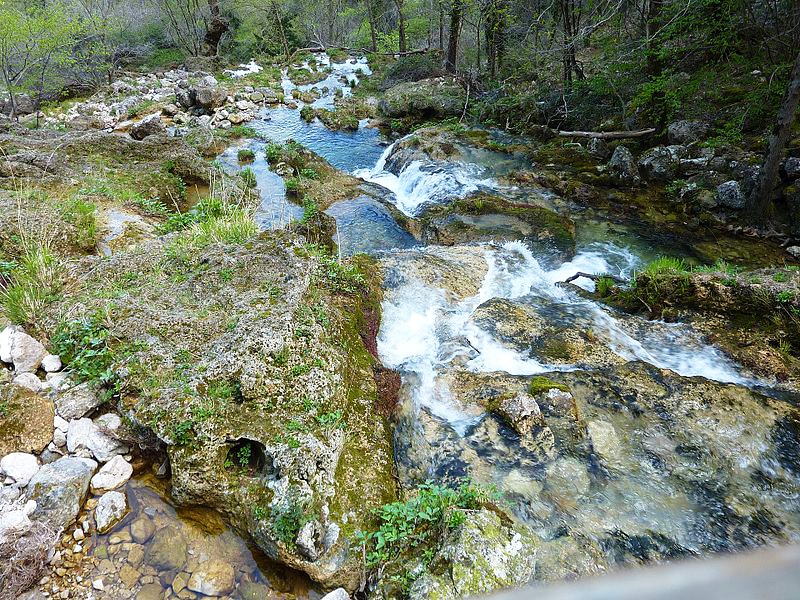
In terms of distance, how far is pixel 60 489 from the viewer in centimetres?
340

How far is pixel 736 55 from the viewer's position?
10422mm

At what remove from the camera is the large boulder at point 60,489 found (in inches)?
130

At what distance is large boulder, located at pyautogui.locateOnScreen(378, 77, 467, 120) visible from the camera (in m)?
16.7

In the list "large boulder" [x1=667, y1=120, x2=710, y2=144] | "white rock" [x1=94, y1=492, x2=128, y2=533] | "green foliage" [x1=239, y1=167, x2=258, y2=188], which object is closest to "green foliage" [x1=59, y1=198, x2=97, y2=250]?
"green foliage" [x1=239, y1=167, x2=258, y2=188]

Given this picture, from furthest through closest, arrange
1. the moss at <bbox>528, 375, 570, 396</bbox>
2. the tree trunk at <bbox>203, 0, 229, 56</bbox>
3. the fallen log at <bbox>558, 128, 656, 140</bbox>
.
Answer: the tree trunk at <bbox>203, 0, 229, 56</bbox>, the fallen log at <bbox>558, 128, 656, 140</bbox>, the moss at <bbox>528, 375, 570, 396</bbox>

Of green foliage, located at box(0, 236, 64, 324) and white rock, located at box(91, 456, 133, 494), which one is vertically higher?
green foliage, located at box(0, 236, 64, 324)

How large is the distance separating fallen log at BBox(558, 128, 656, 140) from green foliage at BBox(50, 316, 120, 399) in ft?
42.2

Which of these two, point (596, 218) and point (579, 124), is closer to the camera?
point (596, 218)

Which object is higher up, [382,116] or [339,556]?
[382,116]

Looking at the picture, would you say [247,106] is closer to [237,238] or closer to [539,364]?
[237,238]

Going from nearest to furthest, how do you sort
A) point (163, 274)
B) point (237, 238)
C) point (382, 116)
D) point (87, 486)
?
point (87, 486) → point (163, 274) → point (237, 238) → point (382, 116)

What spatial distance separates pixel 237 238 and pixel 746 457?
22.1 ft

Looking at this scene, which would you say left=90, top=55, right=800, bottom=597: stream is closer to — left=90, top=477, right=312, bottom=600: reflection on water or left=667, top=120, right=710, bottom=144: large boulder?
left=90, top=477, right=312, bottom=600: reflection on water

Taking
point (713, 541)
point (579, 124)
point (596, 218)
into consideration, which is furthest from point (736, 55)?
point (713, 541)
